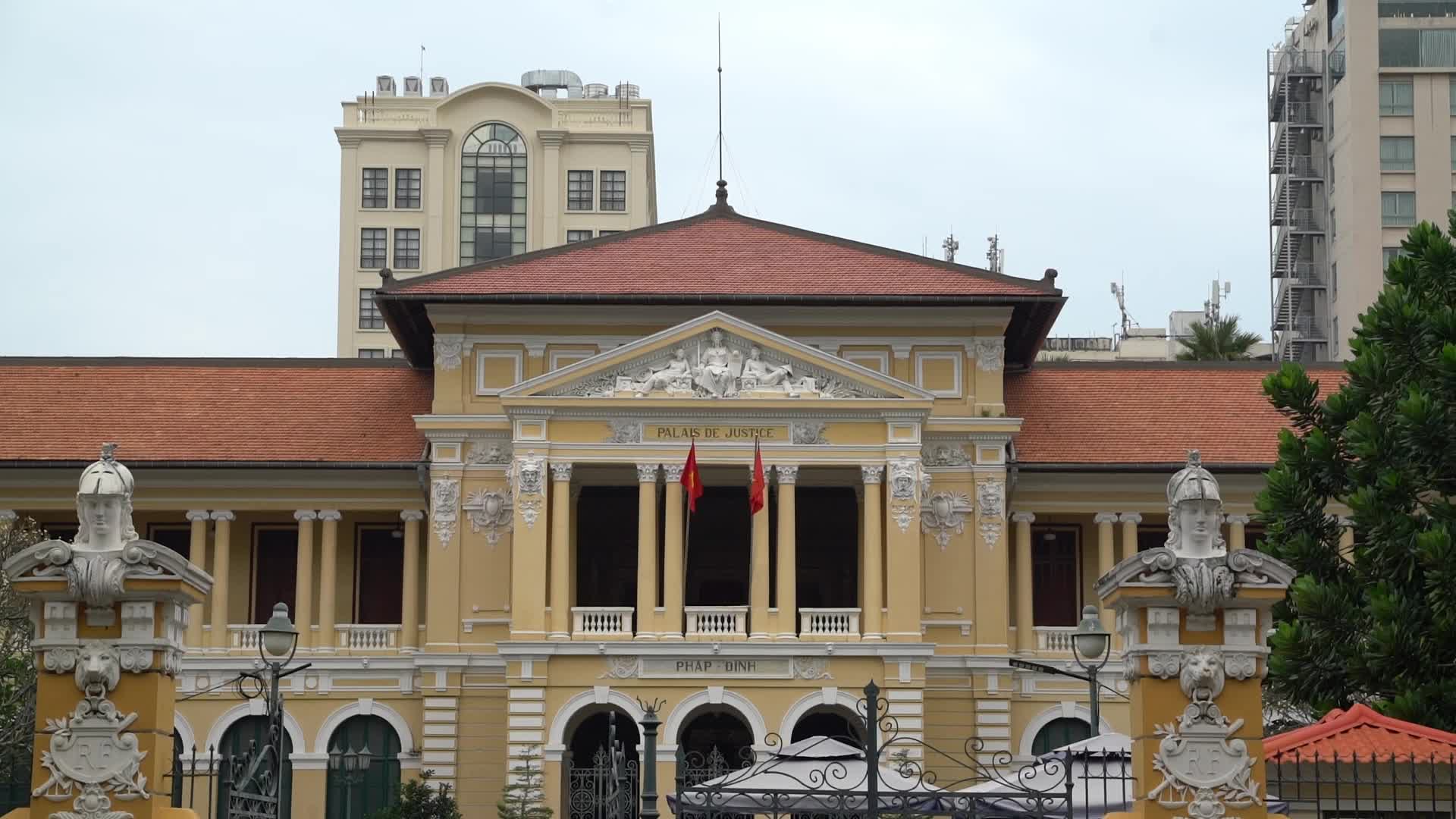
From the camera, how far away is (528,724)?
1757 inches

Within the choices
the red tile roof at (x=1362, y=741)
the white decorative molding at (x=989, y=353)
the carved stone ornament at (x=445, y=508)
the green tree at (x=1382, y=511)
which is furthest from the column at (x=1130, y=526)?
the red tile roof at (x=1362, y=741)

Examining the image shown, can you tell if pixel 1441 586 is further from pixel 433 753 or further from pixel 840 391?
pixel 433 753

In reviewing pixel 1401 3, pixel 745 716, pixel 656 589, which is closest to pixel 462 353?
pixel 656 589

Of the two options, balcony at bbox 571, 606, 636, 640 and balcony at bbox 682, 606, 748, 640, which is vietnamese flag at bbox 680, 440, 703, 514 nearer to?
balcony at bbox 682, 606, 748, 640

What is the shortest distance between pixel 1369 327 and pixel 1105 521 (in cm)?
1762

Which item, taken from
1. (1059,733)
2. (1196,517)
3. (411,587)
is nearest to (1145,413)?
(1059,733)

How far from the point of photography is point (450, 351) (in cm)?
4816

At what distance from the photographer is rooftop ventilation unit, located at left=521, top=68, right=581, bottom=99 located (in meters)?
104

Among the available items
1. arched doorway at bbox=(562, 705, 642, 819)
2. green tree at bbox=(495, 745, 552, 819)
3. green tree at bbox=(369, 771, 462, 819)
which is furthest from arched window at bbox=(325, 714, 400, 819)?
arched doorway at bbox=(562, 705, 642, 819)

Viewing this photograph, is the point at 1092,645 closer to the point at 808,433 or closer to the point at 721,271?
the point at 808,433

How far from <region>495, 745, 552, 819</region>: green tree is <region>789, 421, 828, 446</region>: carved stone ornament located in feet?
26.6

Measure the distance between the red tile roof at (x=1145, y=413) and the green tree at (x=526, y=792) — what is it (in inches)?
502

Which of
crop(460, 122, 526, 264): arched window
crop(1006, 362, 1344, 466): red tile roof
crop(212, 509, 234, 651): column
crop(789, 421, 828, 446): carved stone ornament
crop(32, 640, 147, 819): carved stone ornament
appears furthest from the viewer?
crop(460, 122, 526, 264): arched window

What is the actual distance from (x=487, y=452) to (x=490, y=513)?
129cm
